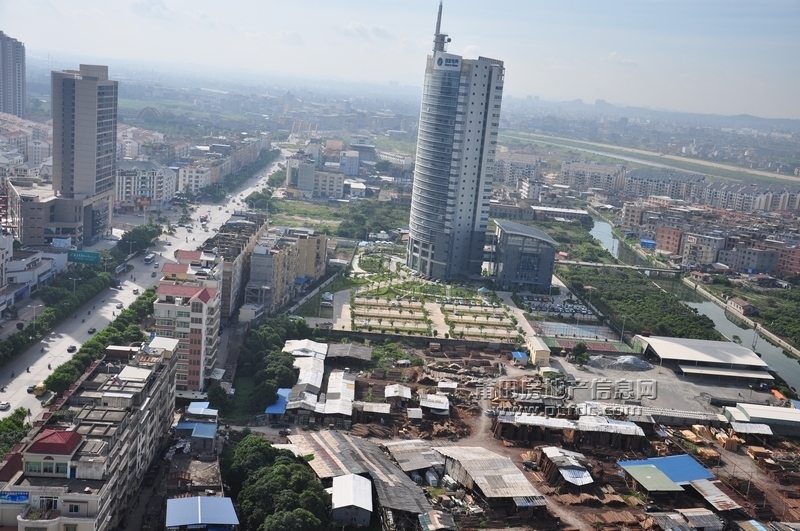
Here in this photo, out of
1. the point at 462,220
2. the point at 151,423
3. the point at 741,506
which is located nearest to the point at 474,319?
the point at 462,220

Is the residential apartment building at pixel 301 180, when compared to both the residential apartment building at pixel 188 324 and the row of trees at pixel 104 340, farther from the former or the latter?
the residential apartment building at pixel 188 324

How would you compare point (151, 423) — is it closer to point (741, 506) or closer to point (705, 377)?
point (741, 506)

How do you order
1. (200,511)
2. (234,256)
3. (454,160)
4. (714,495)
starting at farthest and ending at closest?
(454,160)
(234,256)
(714,495)
(200,511)

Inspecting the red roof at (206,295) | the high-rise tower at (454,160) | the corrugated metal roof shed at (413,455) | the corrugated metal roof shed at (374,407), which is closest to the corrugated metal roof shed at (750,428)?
the corrugated metal roof shed at (413,455)

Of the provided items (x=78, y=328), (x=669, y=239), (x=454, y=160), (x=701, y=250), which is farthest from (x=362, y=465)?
(x=669, y=239)

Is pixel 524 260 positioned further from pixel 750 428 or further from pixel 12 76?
pixel 12 76

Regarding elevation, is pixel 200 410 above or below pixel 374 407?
above
